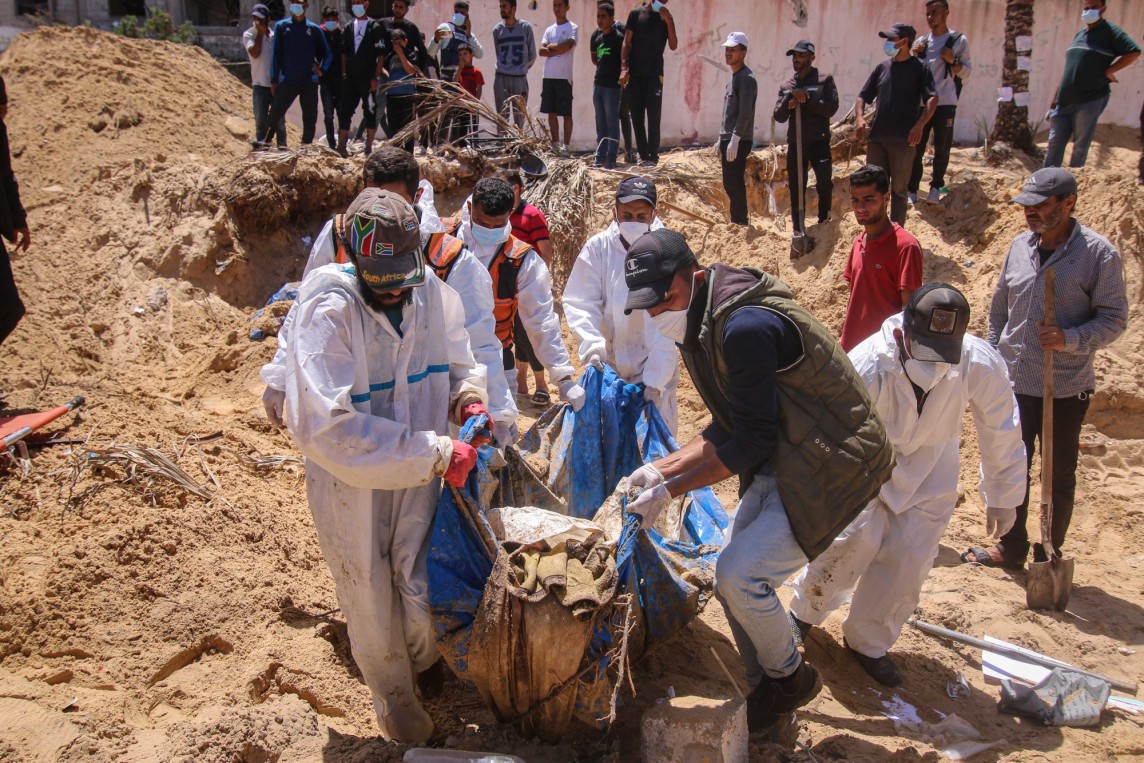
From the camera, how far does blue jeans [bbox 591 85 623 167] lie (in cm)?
991

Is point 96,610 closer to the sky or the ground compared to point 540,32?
closer to the ground

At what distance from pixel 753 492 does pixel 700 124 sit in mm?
10199

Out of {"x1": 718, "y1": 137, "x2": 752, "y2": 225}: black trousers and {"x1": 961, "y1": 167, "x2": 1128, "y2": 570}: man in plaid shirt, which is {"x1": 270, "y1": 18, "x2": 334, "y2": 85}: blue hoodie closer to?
{"x1": 718, "y1": 137, "x2": 752, "y2": 225}: black trousers

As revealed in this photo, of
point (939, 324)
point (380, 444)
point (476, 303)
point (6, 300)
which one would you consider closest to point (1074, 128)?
point (939, 324)

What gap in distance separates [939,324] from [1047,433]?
166 centimetres

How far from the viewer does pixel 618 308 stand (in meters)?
5.06

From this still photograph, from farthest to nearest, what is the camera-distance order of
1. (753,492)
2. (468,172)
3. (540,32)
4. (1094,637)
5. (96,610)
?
(540,32)
(468,172)
(1094,637)
(96,610)
(753,492)

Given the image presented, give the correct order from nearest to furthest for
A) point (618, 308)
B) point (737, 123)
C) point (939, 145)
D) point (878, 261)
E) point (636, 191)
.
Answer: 1. point (636, 191)
2. point (618, 308)
3. point (878, 261)
4. point (939, 145)
5. point (737, 123)

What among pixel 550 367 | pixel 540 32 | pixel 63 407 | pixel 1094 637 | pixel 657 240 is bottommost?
pixel 1094 637

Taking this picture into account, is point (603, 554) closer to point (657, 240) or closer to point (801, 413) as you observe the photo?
point (801, 413)

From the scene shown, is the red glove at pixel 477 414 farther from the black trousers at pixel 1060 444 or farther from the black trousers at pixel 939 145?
the black trousers at pixel 939 145

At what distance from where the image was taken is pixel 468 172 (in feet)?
32.3

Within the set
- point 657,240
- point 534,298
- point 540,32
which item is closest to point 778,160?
point 540,32

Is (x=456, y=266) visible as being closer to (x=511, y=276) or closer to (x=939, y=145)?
(x=511, y=276)
